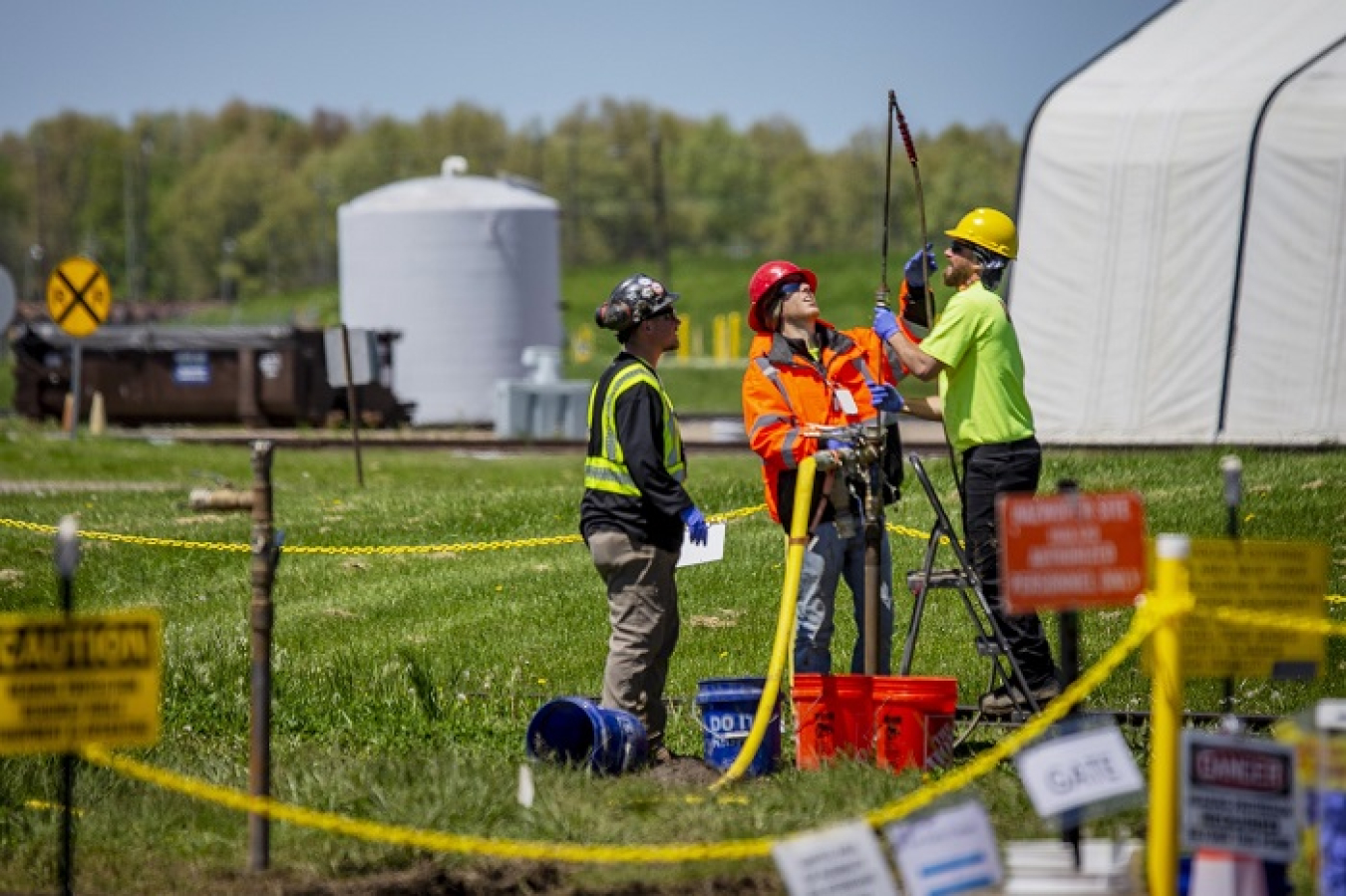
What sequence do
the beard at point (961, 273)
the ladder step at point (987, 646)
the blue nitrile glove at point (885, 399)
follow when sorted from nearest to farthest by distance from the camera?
the blue nitrile glove at point (885, 399)
the ladder step at point (987, 646)
the beard at point (961, 273)

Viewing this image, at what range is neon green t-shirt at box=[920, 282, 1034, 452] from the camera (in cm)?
934

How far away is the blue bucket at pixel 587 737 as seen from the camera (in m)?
8.30

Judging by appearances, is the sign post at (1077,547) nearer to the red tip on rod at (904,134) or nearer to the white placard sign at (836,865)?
the white placard sign at (836,865)

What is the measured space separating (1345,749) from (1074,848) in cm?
→ 79

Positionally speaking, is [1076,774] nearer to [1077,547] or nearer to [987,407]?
[1077,547]

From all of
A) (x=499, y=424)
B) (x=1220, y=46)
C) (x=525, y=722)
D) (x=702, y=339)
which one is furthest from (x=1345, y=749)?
(x=702, y=339)

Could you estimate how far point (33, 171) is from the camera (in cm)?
14888

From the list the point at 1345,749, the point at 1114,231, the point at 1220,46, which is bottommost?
the point at 1345,749

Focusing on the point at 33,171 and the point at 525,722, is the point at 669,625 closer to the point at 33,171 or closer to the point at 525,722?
the point at 525,722

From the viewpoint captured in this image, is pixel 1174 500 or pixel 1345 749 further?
pixel 1174 500

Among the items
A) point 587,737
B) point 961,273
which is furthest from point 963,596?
point 587,737

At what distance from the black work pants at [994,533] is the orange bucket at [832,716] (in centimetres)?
114

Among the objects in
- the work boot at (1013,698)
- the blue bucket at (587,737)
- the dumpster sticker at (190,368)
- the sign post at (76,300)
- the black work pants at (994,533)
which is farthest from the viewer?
the dumpster sticker at (190,368)

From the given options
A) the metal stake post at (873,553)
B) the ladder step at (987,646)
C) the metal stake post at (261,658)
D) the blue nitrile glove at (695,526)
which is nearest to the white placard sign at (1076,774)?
the metal stake post at (261,658)
